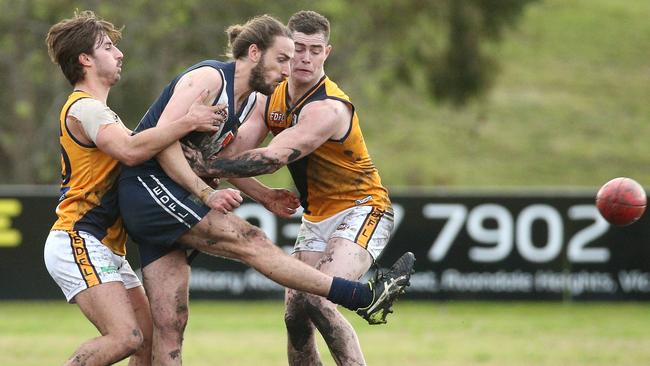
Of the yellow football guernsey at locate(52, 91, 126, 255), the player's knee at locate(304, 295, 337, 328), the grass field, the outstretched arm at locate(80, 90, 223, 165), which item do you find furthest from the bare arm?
the grass field

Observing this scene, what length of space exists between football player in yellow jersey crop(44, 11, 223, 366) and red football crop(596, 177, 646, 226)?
11.1 feet

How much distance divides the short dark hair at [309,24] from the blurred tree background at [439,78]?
14068 mm

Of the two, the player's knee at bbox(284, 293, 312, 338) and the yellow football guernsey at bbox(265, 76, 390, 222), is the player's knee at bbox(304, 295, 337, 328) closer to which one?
the player's knee at bbox(284, 293, 312, 338)

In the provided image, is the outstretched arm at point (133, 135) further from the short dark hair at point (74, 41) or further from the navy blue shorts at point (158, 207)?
the short dark hair at point (74, 41)

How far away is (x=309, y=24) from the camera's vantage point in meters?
8.03

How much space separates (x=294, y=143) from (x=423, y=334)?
674 centimetres

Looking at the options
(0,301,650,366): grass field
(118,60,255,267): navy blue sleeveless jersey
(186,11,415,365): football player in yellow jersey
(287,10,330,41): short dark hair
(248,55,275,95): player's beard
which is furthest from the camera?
(0,301,650,366): grass field

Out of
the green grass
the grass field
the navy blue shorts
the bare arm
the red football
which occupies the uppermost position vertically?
the bare arm

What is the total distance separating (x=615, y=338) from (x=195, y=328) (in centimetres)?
492

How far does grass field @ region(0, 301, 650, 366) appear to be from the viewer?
1191cm

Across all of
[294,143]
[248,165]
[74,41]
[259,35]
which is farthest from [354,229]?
[74,41]

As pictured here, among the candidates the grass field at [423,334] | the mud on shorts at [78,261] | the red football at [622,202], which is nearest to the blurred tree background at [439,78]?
the grass field at [423,334]

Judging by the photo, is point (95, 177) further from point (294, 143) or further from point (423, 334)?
point (423, 334)

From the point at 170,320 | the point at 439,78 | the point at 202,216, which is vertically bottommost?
the point at 439,78
